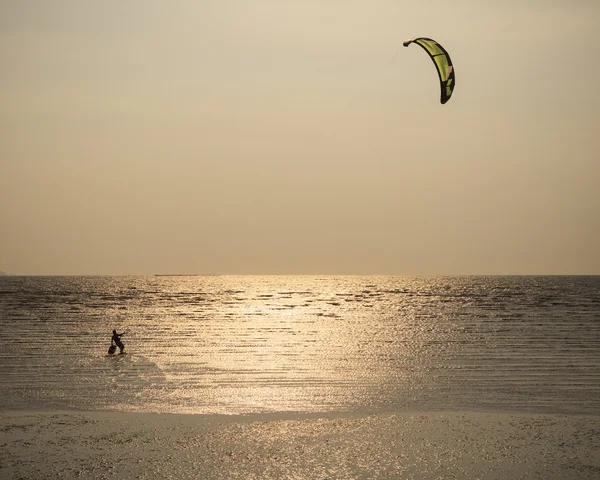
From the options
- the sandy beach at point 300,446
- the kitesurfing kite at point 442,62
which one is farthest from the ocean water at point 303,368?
the kitesurfing kite at point 442,62

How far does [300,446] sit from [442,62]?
1030 cm

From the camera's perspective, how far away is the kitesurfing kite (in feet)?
57.9

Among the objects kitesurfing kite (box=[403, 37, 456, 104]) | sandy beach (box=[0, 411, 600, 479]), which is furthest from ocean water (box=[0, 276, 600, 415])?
kitesurfing kite (box=[403, 37, 456, 104])

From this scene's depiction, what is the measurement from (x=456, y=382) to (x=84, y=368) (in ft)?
41.0

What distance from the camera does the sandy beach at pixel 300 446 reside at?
461 inches

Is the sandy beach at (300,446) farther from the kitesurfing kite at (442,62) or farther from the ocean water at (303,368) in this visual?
the kitesurfing kite at (442,62)

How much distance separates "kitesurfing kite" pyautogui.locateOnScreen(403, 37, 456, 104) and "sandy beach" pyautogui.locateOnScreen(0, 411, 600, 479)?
8080 millimetres

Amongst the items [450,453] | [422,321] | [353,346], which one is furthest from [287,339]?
[450,453]

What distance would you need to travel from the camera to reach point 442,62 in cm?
1784

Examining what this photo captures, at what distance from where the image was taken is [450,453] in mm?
12844

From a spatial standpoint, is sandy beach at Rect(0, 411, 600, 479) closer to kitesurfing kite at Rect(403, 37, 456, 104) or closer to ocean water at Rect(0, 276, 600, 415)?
ocean water at Rect(0, 276, 600, 415)

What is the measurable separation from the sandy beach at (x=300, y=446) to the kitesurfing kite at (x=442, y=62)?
26.5ft

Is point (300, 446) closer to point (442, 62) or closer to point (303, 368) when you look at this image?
point (442, 62)

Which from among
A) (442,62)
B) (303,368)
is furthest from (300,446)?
(303,368)
